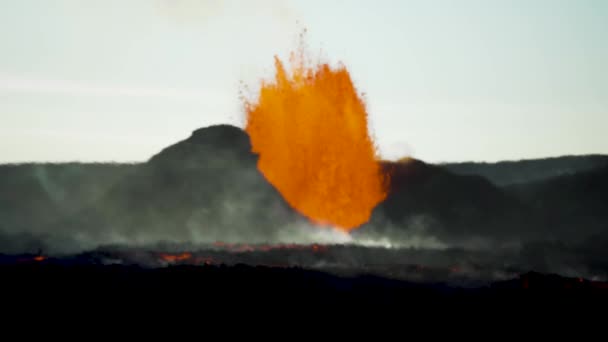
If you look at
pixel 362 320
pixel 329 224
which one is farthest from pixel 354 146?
pixel 362 320

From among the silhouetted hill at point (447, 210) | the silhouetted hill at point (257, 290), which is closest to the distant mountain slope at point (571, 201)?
the silhouetted hill at point (447, 210)

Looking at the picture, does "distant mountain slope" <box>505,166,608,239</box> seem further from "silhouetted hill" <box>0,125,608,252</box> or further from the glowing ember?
the glowing ember

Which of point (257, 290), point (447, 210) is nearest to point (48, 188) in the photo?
point (447, 210)

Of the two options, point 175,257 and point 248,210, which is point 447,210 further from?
point 175,257

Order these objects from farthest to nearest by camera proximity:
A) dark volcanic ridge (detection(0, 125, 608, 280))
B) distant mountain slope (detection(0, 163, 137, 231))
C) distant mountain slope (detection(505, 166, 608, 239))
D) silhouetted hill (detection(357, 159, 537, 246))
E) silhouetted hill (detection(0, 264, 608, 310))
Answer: distant mountain slope (detection(0, 163, 137, 231))
distant mountain slope (detection(505, 166, 608, 239))
silhouetted hill (detection(357, 159, 537, 246))
dark volcanic ridge (detection(0, 125, 608, 280))
silhouetted hill (detection(0, 264, 608, 310))

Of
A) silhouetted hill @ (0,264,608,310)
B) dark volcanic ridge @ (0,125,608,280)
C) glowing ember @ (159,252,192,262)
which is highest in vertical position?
dark volcanic ridge @ (0,125,608,280)

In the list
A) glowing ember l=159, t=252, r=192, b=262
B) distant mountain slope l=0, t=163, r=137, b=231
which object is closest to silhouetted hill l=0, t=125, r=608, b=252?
distant mountain slope l=0, t=163, r=137, b=231

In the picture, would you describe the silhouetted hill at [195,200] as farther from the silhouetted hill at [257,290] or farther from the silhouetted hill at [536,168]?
the silhouetted hill at [536,168]

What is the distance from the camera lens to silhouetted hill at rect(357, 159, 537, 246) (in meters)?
79.8

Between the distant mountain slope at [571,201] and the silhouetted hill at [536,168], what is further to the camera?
the silhouetted hill at [536,168]

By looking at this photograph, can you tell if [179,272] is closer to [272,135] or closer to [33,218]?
[272,135]

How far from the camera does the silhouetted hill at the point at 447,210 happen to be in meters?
79.8

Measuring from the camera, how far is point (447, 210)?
274 ft

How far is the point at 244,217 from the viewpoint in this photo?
74.6 metres
